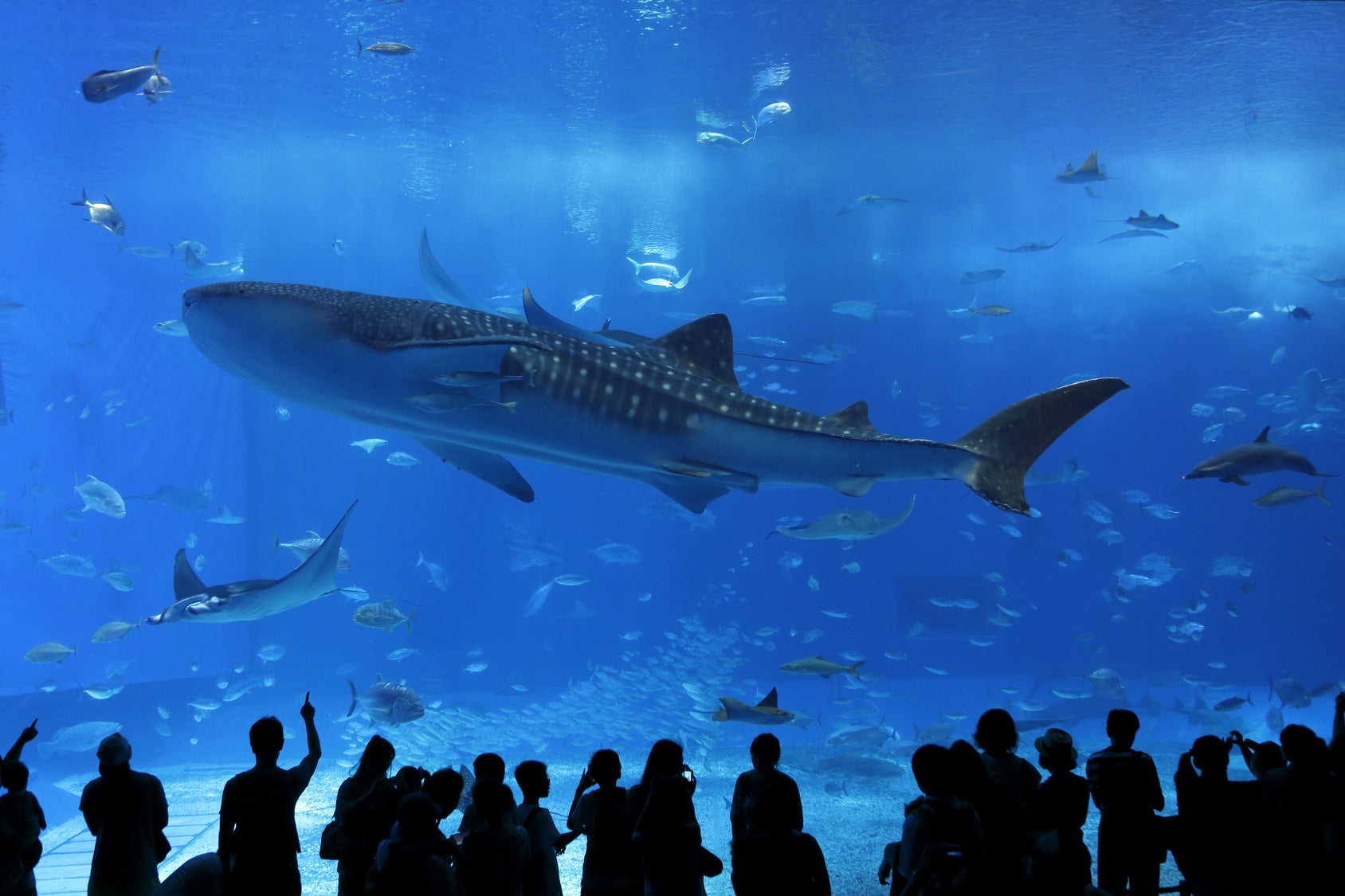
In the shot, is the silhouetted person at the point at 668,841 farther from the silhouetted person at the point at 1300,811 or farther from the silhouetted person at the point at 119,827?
the silhouetted person at the point at 1300,811

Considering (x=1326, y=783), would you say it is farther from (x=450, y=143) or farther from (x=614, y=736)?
(x=450, y=143)

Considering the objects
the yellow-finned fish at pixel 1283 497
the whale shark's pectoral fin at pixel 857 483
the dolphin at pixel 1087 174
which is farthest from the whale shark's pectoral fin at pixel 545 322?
the dolphin at pixel 1087 174

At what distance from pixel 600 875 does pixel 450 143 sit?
20.0 metres

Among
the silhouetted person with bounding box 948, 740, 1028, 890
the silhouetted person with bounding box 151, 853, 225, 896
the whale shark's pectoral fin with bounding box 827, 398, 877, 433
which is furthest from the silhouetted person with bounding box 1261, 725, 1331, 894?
the silhouetted person with bounding box 151, 853, 225, 896

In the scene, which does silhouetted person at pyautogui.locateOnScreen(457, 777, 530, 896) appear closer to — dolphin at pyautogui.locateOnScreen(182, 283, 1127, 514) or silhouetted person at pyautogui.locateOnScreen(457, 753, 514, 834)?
silhouetted person at pyautogui.locateOnScreen(457, 753, 514, 834)

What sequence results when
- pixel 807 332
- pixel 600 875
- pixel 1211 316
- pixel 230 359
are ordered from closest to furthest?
pixel 600 875 → pixel 230 359 → pixel 807 332 → pixel 1211 316

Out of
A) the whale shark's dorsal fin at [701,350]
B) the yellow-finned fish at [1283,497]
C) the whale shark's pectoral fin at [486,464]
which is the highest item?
the yellow-finned fish at [1283,497]

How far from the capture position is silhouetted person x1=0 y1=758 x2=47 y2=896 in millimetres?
2473

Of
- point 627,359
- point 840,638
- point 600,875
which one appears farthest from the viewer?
point 840,638

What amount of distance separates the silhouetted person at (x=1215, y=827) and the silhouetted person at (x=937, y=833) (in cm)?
114

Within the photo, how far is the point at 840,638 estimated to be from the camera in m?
27.1

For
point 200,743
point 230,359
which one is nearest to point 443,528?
point 200,743

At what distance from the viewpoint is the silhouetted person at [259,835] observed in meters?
2.38

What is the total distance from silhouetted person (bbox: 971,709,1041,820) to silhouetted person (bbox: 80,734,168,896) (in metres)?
2.93
